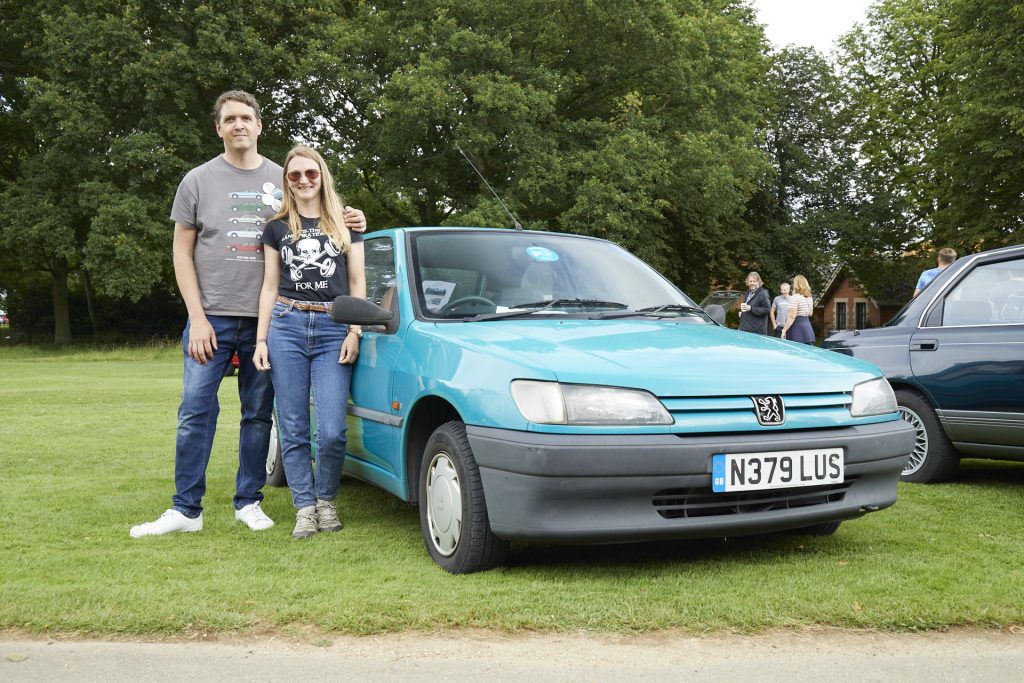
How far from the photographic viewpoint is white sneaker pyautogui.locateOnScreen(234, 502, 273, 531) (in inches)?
187

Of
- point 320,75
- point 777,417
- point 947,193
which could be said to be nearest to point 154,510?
point 777,417

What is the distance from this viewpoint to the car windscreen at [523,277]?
4.57 meters

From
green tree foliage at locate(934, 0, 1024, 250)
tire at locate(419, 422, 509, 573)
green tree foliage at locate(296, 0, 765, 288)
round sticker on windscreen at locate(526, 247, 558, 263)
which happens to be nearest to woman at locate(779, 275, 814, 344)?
round sticker on windscreen at locate(526, 247, 558, 263)

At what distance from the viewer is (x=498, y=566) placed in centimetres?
389

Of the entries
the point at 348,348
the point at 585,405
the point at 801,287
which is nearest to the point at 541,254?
the point at 348,348

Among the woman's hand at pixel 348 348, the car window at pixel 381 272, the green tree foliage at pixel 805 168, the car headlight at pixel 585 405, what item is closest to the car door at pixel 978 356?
the car headlight at pixel 585 405

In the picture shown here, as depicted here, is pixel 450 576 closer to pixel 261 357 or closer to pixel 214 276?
pixel 261 357

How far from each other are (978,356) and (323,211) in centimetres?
402

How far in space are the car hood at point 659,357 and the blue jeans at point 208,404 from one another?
118 centimetres

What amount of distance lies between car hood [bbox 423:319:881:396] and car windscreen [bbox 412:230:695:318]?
26 cm

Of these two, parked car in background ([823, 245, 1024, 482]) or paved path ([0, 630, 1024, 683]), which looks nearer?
paved path ([0, 630, 1024, 683])

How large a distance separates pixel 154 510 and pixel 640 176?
2360 cm

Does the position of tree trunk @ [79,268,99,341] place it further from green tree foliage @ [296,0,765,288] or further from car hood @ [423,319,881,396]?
car hood @ [423,319,881,396]

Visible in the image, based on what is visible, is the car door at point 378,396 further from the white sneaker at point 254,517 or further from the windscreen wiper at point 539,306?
the white sneaker at point 254,517
